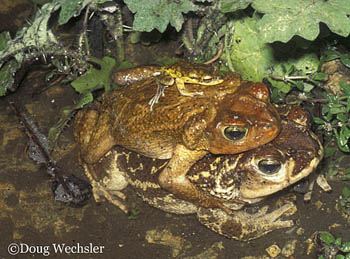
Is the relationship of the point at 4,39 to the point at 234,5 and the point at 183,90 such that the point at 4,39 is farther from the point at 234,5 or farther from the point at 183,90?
the point at 234,5

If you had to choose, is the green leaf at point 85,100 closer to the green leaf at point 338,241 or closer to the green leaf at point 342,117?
the green leaf at point 342,117

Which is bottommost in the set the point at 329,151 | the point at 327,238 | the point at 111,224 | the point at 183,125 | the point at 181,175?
the point at 111,224

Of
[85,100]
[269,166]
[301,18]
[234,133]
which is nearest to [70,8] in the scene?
[85,100]

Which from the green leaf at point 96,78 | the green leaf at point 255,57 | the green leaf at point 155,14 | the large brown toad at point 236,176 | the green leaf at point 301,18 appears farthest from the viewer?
the green leaf at point 96,78

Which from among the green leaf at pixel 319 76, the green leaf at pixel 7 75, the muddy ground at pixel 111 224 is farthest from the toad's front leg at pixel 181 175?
the green leaf at pixel 7 75

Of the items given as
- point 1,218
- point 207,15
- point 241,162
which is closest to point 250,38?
point 207,15

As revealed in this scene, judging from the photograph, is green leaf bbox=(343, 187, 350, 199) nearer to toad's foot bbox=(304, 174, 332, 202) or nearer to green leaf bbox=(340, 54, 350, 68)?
toad's foot bbox=(304, 174, 332, 202)

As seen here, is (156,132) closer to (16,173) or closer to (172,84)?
(172,84)
